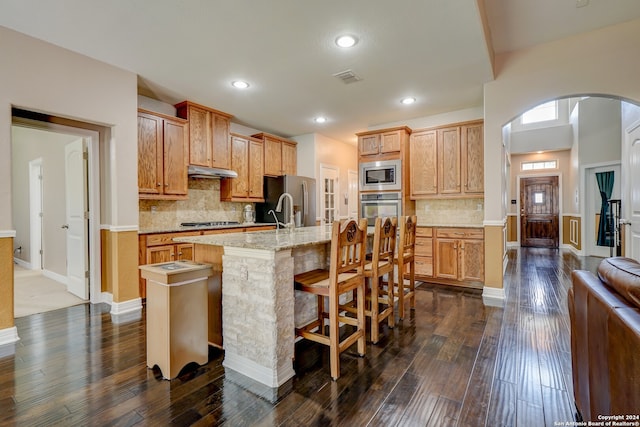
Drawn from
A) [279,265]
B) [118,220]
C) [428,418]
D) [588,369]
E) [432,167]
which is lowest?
[428,418]

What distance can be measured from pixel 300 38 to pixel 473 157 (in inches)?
120

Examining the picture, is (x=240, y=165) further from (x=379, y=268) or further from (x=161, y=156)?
(x=379, y=268)

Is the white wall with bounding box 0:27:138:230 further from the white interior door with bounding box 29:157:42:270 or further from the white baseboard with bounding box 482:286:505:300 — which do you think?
the white baseboard with bounding box 482:286:505:300

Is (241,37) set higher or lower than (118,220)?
higher

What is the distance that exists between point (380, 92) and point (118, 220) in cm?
352

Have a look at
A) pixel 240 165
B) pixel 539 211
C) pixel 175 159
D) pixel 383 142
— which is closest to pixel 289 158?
pixel 240 165

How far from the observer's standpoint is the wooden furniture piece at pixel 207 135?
4.37 meters

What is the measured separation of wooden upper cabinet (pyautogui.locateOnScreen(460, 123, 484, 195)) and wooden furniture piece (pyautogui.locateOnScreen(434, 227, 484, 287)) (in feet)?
2.25

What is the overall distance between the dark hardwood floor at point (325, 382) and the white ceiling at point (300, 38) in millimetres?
2651

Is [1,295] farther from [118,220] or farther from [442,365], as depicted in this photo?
[442,365]

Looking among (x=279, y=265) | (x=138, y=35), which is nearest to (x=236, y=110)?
(x=138, y=35)

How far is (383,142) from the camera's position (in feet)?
16.6

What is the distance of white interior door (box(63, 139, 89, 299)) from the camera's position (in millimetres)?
3709

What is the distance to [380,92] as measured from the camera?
4.01 meters
